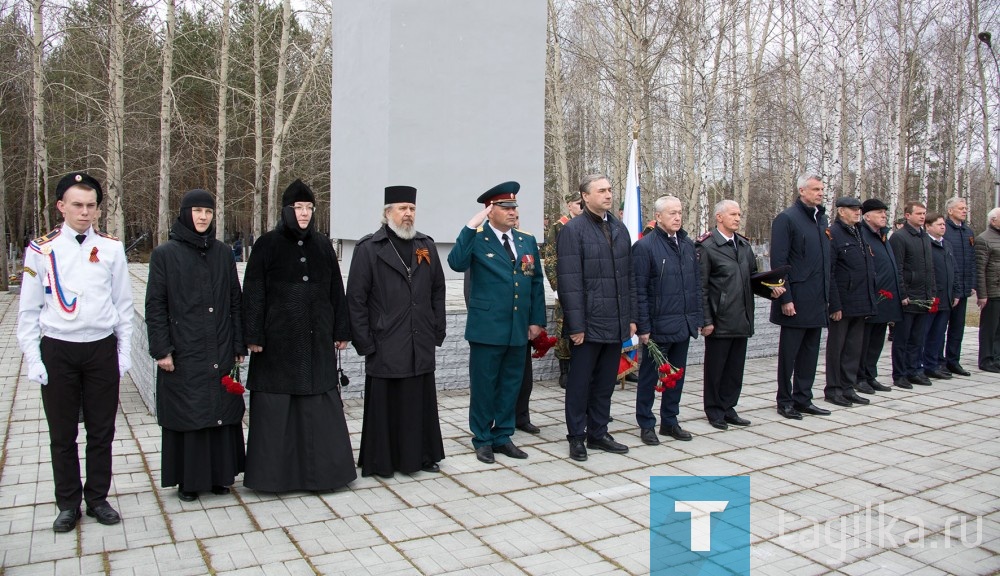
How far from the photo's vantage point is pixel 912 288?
27.8 ft

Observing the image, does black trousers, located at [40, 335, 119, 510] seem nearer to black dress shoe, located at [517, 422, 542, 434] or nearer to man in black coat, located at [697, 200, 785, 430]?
black dress shoe, located at [517, 422, 542, 434]

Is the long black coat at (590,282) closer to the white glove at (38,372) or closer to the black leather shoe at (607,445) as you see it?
the black leather shoe at (607,445)

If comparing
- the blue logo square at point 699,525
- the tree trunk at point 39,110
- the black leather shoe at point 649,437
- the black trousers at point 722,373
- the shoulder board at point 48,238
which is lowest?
the blue logo square at point 699,525

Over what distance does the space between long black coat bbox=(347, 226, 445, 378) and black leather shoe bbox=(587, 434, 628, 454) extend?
1474 millimetres

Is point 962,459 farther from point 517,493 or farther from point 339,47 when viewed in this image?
point 339,47

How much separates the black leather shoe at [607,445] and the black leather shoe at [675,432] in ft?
1.79

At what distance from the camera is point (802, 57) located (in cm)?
2650

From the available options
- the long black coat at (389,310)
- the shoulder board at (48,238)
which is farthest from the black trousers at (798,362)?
the shoulder board at (48,238)

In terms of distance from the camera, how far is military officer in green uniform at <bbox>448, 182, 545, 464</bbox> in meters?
5.39

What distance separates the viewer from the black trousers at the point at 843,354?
7.43 metres

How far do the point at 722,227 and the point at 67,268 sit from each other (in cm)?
476

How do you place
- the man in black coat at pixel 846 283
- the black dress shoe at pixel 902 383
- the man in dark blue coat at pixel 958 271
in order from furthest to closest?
the man in dark blue coat at pixel 958 271, the black dress shoe at pixel 902 383, the man in black coat at pixel 846 283

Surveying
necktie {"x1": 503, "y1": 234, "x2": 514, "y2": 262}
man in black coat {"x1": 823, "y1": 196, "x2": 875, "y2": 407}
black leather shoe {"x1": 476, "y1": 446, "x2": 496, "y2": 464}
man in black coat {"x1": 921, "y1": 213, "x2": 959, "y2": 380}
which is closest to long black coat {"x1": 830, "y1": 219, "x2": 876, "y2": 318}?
man in black coat {"x1": 823, "y1": 196, "x2": 875, "y2": 407}

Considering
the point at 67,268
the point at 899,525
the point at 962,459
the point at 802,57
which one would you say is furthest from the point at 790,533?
the point at 802,57
